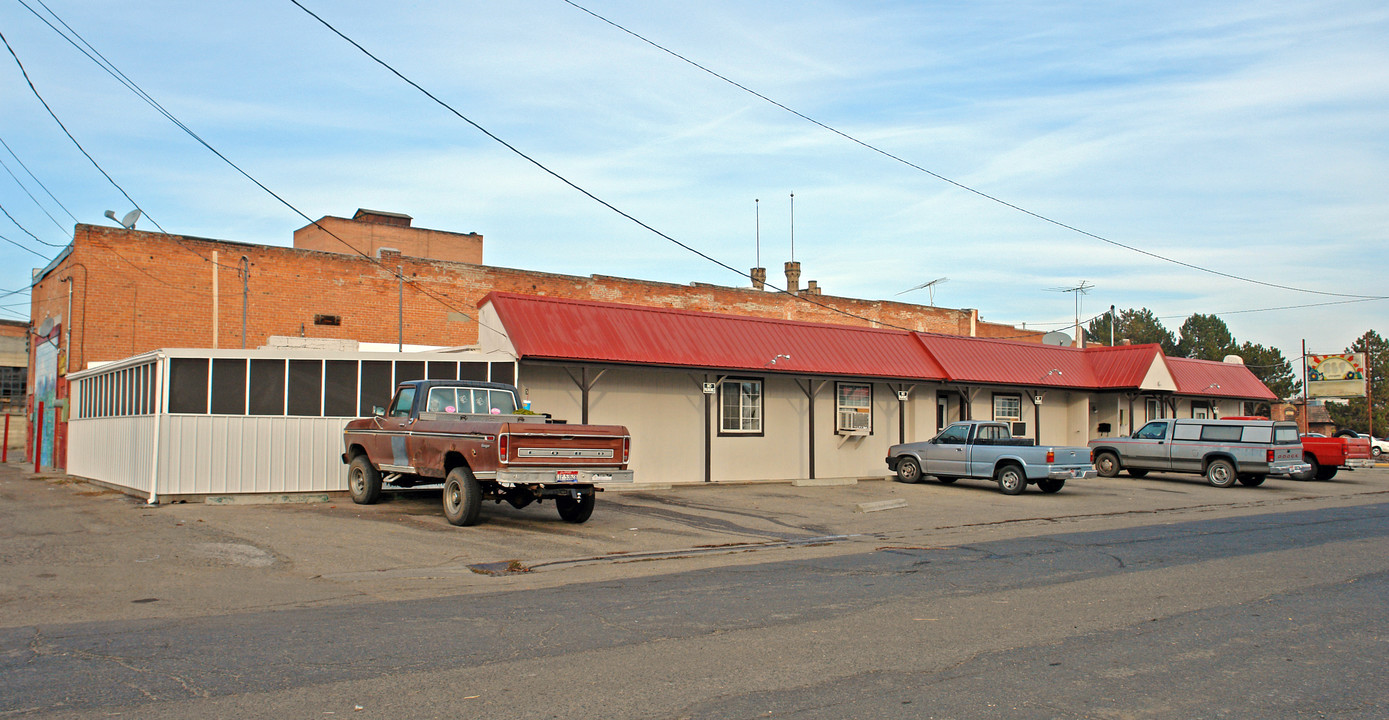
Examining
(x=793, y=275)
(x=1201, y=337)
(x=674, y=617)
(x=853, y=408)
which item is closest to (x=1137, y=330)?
(x=1201, y=337)

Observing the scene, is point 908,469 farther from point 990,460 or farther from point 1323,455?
point 1323,455

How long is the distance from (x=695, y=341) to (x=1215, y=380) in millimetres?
24164

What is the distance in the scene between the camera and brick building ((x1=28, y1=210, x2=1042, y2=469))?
2791cm

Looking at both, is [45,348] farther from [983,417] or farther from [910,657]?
[910,657]

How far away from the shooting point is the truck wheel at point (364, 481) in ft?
53.9

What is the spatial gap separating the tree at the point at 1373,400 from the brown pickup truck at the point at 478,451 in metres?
89.5

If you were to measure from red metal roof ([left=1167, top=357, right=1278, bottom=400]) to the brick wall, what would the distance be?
66.8 ft

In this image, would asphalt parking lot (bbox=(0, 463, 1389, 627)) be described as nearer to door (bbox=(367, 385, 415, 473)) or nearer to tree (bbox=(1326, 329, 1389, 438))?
door (bbox=(367, 385, 415, 473))

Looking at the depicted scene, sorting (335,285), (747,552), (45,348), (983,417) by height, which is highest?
(335,285)

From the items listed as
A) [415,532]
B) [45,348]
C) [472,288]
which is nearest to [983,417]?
[472,288]

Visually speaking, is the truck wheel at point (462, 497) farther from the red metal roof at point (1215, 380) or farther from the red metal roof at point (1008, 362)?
the red metal roof at point (1215, 380)

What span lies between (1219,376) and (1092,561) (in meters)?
30.5

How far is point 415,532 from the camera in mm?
13609

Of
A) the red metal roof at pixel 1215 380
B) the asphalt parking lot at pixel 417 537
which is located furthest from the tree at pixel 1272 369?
the asphalt parking lot at pixel 417 537
